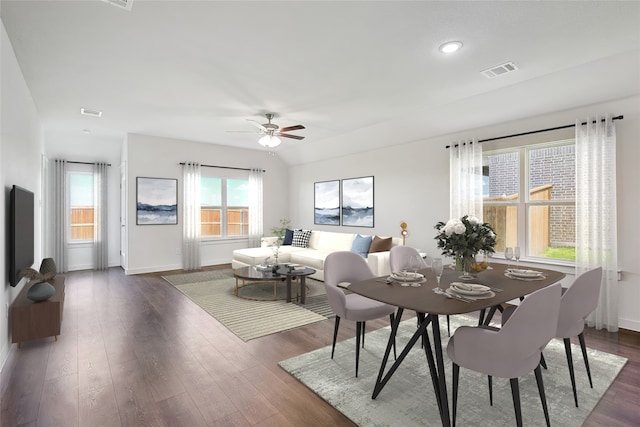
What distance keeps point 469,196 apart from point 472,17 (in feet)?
9.13

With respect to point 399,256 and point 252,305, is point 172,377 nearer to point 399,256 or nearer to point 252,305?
point 252,305

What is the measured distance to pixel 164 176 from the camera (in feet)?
21.9

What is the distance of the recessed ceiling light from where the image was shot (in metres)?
2.79

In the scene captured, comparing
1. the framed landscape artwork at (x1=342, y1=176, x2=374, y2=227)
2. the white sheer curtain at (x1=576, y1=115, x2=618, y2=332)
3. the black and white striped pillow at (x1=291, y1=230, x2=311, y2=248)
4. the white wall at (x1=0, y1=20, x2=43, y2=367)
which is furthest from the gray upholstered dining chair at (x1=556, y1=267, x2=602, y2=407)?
the black and white striped pillow at (x1=291, y1=230, x2=311, y2=248)

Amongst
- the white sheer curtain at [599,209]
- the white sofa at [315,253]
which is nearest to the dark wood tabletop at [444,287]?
the white sheer curtain at [599,209]

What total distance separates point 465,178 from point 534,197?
885 millimetres

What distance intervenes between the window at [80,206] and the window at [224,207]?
7.68ft

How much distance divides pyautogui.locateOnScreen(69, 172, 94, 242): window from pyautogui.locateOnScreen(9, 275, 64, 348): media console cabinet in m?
4.38

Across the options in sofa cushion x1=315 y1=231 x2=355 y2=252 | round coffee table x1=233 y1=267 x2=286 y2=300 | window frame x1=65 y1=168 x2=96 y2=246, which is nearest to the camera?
round coffee table x1=233 y1=267 x2=286 y2=300

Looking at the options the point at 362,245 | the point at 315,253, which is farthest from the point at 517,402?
the point at 315,253

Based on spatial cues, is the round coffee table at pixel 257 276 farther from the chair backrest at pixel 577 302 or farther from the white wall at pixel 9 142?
the chair backrest at pixel 577 302

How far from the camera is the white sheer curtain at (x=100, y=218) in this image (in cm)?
699

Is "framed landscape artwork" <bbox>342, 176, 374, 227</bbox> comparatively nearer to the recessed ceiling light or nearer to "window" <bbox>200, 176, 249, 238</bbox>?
"window" <bbox>200, 176, 249, 238</bbox>

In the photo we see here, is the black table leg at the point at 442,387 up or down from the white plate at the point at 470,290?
down
